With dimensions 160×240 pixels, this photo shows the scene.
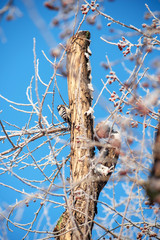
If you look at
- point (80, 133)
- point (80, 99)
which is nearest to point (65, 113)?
point (80, 99)

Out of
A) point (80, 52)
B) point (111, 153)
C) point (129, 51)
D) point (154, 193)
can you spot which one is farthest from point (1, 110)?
point (154, 193)

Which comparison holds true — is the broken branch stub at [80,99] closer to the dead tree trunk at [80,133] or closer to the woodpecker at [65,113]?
the dead tree trunk at [80,133]

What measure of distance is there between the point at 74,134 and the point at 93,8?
1.45 m

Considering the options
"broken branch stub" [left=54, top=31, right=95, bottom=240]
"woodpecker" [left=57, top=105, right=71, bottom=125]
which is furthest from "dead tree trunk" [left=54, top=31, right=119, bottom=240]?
"woodpecker" [left=57, top=105, right=71, bottom=125]

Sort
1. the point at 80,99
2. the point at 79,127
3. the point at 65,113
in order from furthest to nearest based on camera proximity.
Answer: the point at 65,113 < the point at 80,99 < the point at 79,127

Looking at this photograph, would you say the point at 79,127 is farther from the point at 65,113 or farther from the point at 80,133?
the point at 65,113

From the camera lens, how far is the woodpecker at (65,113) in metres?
2.94

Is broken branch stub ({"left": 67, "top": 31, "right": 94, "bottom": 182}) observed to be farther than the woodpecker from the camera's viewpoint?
No

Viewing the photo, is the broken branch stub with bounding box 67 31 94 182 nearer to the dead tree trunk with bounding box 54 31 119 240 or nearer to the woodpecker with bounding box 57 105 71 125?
the dead tree trunk with bounding box 54 31 119 240

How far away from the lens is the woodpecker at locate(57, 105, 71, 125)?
2.94 metres

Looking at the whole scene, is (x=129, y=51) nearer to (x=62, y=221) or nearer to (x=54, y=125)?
(x=54, y=125)

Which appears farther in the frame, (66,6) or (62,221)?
(62,221)

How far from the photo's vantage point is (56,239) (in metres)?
2.45

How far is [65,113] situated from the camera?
2.99m
